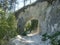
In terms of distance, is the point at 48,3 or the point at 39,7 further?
the point at 39,7

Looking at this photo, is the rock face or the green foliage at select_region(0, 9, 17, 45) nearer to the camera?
the green foliage at select_region(0, 9, 17, 45)

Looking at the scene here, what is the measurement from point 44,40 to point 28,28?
1208cm

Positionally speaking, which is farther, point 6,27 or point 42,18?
point 42,18

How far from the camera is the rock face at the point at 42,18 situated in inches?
535

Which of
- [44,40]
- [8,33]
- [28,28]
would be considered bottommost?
[28,28]

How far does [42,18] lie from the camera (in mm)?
18562

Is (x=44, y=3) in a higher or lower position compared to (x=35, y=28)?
higher

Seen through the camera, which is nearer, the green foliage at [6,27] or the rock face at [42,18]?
the green foliage at [6,27]

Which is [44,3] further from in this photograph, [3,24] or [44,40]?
[3,24]

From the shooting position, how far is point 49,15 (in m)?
16.8

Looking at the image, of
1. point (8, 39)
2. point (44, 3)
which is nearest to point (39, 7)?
point (44, 3)

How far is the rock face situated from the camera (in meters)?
13.6

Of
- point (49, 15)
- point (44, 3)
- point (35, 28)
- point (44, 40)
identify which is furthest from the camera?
point (35, 28)

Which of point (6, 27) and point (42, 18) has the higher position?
point (6, 27)
